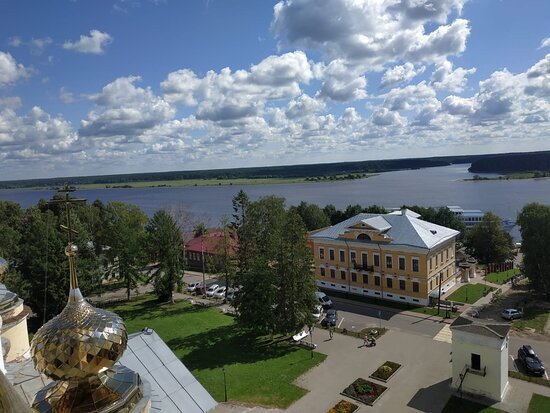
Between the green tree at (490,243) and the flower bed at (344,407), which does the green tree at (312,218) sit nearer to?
the green tree at (490,243)

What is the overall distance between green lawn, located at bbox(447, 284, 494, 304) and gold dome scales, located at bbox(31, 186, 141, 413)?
29420 millimetres

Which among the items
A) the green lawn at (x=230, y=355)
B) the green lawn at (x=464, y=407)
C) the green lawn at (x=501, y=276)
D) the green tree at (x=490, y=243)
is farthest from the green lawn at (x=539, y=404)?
the green tree at (x=490, y=243)

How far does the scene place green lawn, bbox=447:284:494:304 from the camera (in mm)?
30214

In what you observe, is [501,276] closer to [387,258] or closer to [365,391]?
[387,258]

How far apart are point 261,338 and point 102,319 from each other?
69.3 feet

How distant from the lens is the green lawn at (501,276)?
35125 millimetres

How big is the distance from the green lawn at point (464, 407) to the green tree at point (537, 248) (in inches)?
619

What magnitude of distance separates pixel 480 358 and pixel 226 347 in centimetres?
1311

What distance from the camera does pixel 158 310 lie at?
32.1m

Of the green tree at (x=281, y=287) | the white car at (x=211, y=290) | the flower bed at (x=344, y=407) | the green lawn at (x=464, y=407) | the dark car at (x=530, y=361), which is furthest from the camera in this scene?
the white car at (x=211, y=290)

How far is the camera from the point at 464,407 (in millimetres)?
17188

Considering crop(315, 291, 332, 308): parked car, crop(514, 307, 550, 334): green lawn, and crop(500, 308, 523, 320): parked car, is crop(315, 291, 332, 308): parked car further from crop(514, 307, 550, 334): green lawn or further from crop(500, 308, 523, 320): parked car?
crop(514, 307, 550, 334): green lawn

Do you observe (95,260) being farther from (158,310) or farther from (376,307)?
(376,307)

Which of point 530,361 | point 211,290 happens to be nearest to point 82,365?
point 530,361
